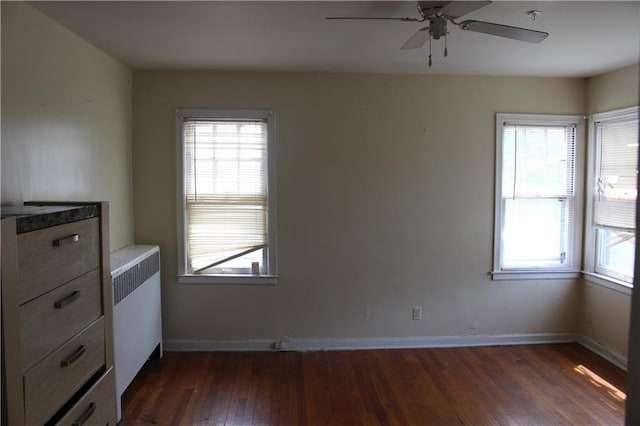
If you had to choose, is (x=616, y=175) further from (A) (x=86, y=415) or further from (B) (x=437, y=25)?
(A) (x=86, y=415)

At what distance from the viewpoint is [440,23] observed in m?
1.90

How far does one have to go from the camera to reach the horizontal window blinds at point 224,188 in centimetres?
336

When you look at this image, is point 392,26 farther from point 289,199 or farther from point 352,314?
point 352,314

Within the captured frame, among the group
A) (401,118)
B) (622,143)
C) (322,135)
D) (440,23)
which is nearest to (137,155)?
(322,135)

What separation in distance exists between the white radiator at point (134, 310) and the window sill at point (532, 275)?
2.90 meters

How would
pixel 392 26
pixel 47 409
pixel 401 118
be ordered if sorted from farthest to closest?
pixel 401 118
pixel 392 26
pixel 47 409

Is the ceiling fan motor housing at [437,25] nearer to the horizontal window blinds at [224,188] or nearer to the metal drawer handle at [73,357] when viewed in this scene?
the horizontal window blinds at [224,188]

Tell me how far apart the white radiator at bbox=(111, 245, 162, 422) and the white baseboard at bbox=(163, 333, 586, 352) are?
0.35 meters

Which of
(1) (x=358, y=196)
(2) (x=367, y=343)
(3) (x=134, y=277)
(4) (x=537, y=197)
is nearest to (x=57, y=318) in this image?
(3) (x=134, y=277)

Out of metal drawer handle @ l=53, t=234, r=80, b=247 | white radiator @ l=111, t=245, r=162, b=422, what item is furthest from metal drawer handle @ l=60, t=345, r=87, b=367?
white radiator @ l=111, t=245, r=162, b=422

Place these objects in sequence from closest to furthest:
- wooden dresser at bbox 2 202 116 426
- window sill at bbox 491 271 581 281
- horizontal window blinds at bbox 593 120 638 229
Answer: wooden dresser at bbox 2 202 116 426 < horizontal window blinds at bbox 593 120 638 229 < window sill at bbox 491 271 581 281

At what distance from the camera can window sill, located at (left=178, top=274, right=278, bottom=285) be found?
3.43 meters

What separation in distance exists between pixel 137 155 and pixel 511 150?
10.6 ft

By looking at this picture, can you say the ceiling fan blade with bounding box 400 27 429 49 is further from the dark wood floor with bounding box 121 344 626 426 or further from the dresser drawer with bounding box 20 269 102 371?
the dark wood floor with bounding box 121 344 626 426
